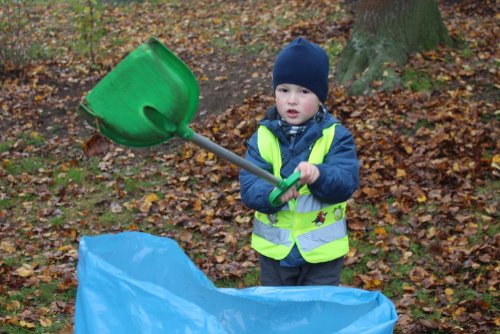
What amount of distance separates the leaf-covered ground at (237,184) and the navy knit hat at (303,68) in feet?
6.08

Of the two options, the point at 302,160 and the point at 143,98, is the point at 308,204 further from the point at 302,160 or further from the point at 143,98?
the point at 143,98

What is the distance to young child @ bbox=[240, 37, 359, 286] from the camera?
2.84 meters

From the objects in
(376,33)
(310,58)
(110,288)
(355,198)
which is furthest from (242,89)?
(110,288)

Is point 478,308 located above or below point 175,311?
below

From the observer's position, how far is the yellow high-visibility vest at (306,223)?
→ 287cm

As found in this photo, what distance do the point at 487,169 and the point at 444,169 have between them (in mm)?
353

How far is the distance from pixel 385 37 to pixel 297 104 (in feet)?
17.7

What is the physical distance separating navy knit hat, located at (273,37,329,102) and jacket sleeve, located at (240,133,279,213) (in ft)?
1.02

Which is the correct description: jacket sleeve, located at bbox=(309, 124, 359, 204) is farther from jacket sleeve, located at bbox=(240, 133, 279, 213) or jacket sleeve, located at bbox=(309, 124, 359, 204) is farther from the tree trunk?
the tree trunk

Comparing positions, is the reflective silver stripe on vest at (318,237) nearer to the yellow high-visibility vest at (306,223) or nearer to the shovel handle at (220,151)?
the yellow high-visibility vest at (306,223)

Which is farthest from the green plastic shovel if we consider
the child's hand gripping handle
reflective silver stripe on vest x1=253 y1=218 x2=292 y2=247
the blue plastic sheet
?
reflective silver stripe on vest x1=253 y1=218 x2=292 y2=247

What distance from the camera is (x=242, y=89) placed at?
8.43 m

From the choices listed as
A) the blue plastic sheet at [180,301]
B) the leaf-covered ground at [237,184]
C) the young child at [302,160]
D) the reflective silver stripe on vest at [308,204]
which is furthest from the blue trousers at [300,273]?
the leaf-covered ground at [237,184]

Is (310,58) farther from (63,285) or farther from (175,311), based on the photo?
(63,285)
